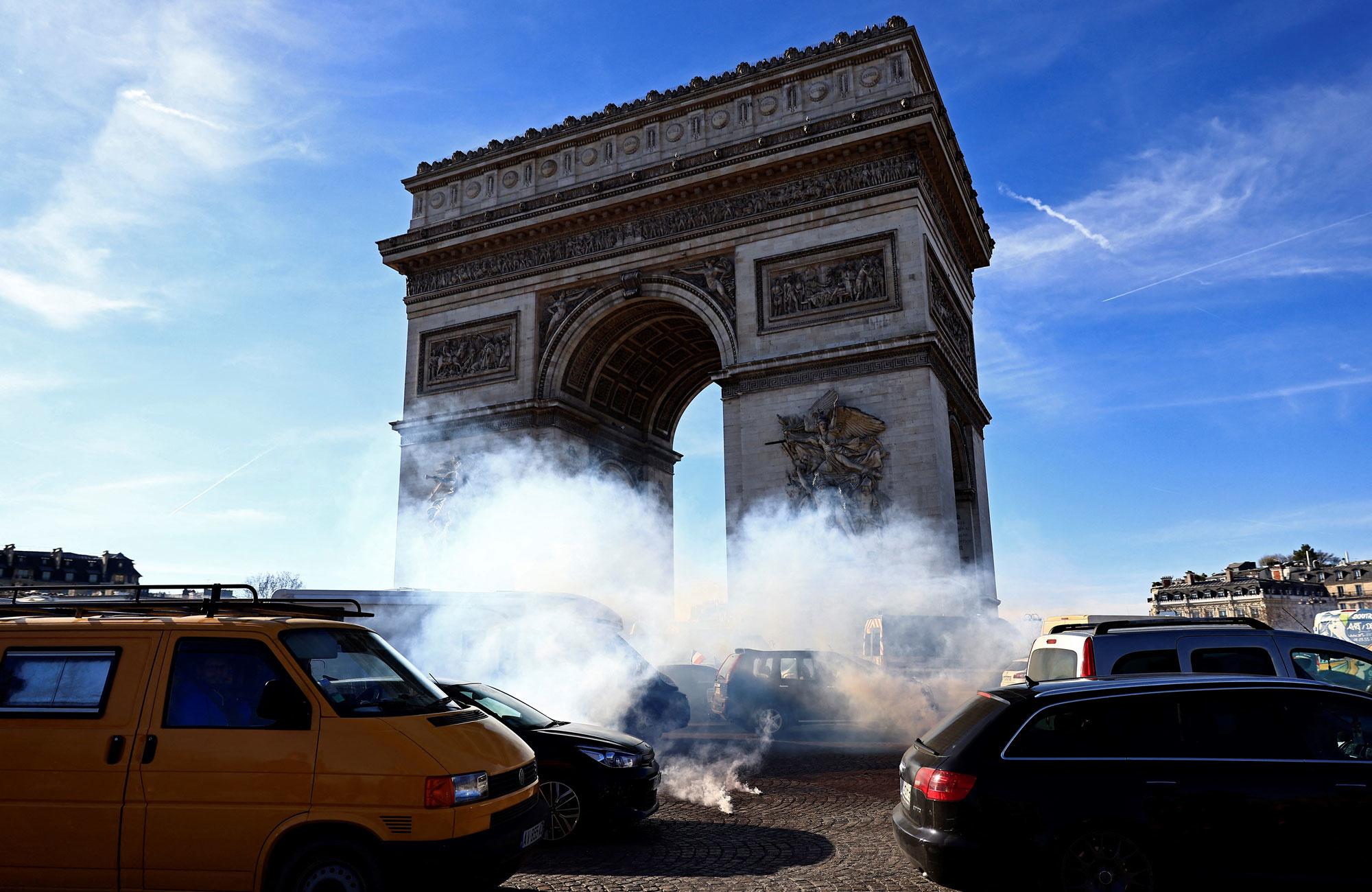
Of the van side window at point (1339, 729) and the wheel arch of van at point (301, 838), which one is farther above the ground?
the van side window at point (1339, 729)

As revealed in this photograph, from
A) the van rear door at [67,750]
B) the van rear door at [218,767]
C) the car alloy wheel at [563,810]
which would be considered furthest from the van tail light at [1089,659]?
the van rear door at [67,750]

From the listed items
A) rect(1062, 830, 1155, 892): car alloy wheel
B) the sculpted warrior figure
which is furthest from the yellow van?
the sculpted warrior figure

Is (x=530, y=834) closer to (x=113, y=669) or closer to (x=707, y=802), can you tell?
(x=113, y=669)

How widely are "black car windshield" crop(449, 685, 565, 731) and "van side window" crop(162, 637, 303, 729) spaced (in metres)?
2.30

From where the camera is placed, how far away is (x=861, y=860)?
5.61 meters

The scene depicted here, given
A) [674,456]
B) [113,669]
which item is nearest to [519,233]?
[674,456]

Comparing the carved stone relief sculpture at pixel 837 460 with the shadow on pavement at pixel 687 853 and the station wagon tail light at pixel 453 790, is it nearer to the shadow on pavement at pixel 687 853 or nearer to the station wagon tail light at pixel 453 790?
the shadow on pavement at pixel 687 853

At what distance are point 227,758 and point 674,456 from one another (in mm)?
25115

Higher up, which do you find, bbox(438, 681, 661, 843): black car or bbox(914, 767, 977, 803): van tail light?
bbox(914, 767, 977, 803): van tail light

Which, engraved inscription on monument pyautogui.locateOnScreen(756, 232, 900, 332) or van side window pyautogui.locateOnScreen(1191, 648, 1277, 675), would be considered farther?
engraved inscription on monument pyautogui.locateOnScreen(756, 232, 900, 332)

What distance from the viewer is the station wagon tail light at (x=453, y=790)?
408 centimetres

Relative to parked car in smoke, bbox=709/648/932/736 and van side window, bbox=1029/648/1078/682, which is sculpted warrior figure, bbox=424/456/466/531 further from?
van side window, bbox=1029/648/1078/682

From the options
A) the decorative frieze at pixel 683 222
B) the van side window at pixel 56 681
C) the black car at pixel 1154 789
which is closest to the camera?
the black car at pixel 1154 789

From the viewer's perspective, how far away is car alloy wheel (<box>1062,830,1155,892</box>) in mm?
4148
